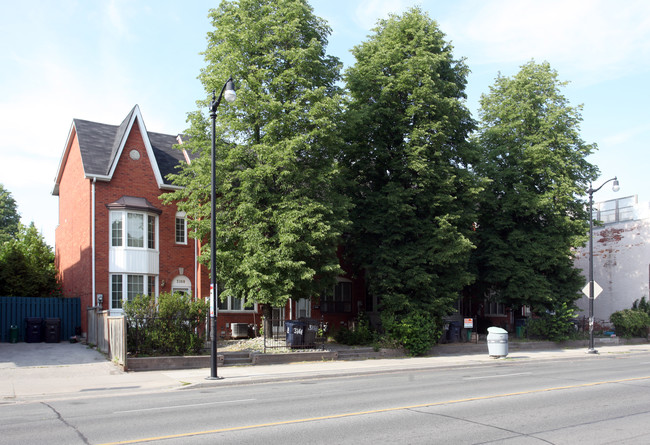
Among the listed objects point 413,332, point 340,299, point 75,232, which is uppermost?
point 75,232

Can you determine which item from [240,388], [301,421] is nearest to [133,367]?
[240,388]

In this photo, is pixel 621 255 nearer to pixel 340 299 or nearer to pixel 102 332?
pixel 340 299

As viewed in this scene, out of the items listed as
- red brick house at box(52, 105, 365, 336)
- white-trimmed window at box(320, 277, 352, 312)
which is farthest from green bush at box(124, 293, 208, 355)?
white-trimmed window at box(320, 277, 352, 312)

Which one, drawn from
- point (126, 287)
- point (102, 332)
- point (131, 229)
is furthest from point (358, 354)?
point (131, 229)

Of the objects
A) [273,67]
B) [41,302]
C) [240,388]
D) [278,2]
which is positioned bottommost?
[240,388]

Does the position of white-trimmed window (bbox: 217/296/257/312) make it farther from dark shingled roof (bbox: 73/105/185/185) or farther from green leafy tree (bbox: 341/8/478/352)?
dark shingled roof (bbox: 73/105/185/185)

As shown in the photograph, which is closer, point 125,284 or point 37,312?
point 37,312

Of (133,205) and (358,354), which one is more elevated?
(133,205)

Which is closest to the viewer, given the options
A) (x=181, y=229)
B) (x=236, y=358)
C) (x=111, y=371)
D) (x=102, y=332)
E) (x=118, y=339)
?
(x=111, y=371)

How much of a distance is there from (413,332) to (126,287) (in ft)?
44.5

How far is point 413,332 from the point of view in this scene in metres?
23.7

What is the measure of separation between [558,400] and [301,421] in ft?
19.1

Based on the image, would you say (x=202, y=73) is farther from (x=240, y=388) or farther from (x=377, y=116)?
(x=240, y=388)

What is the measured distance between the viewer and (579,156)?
31062 millimetres
